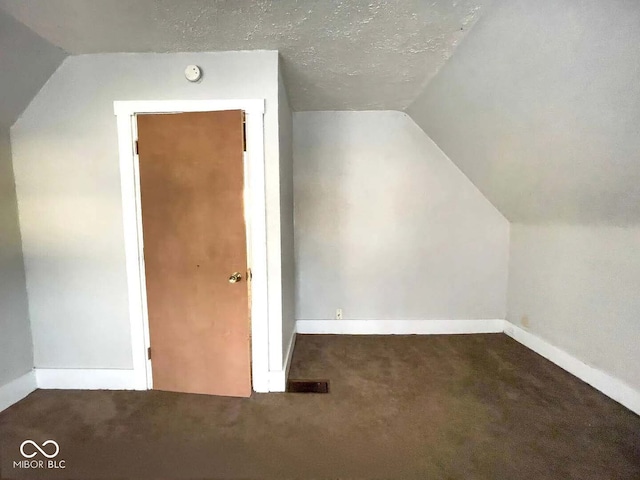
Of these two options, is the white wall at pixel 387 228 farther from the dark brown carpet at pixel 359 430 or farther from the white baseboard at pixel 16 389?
the white baseboard at pixel 16 389

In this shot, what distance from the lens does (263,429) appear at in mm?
2123

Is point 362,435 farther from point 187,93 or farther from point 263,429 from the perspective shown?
point 187,93

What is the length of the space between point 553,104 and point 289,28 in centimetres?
158

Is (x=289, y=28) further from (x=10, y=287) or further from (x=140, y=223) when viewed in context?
(x=10, y=287)

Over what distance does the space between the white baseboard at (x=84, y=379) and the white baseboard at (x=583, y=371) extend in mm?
3434

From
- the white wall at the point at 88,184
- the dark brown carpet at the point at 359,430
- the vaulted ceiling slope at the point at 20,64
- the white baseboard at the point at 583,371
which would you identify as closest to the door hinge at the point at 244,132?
the white wall at the point at 88,184

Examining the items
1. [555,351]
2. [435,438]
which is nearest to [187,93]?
[435,438]

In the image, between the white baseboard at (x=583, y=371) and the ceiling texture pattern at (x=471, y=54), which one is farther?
the white baseboard at (x=583, y=371)

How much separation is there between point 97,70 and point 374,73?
1.98 metres

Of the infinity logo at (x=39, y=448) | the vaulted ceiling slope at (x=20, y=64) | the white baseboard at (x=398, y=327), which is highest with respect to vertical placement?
the vaulted ceiling slope at (x=20, y=64)

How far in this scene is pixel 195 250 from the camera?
2443 mm

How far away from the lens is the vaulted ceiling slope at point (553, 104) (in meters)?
1.51

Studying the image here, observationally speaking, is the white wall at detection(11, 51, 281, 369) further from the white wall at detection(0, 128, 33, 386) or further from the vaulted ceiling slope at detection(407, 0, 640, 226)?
the vaulted ceiling slope at detection(407, 0, 640, 226)

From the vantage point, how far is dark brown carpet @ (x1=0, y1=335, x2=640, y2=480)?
1816 millimetres
